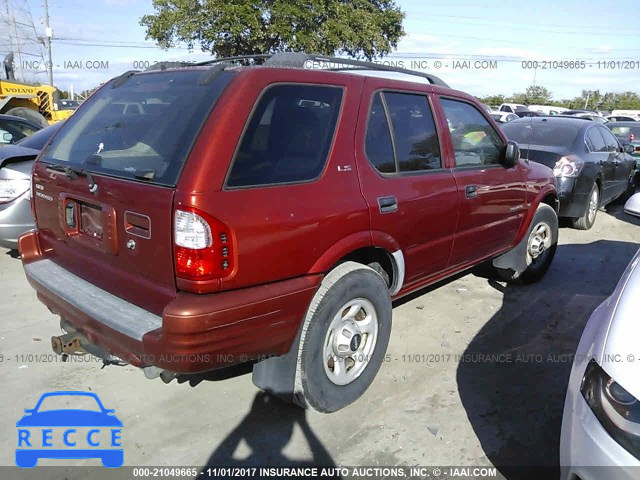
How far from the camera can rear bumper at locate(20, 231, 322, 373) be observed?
7.46ft

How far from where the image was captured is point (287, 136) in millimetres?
2666

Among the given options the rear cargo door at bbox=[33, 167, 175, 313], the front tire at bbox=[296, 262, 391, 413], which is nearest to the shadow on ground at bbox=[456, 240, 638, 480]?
the front tire at bbox=[296, 262, 391, 413]

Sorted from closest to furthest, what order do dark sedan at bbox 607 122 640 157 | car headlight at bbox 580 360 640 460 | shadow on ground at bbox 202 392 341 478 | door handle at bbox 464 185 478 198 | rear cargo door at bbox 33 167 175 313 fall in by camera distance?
car headlight at bbox 580 360 640 460, rear cargo door at bbox 33 167 175 313, shadow on ground at bbox 202 392 341 478, door handle at bbox 464 185 478 198, dark sedan at bbox 607 122 640 157

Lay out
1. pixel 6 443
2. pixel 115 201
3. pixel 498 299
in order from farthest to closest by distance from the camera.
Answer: pixel 498 299, pixel 6 443, pixel 115 201

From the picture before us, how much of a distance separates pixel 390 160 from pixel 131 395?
2.17 meters

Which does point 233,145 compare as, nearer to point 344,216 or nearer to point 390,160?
point 344,216

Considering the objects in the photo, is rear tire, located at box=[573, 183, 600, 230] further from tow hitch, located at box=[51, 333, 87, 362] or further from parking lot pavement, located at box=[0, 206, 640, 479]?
tow hitch, located at box=[51, 333, 87, 362]

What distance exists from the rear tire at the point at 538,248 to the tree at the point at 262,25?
18.8 metres

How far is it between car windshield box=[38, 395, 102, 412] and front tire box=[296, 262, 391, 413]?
1280 millimetres

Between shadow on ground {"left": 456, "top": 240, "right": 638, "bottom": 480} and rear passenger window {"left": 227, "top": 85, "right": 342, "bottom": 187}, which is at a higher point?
rear passenger window {"left": 227, "top": 85, "right": 342, "bottom": 187}

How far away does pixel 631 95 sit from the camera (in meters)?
59.2

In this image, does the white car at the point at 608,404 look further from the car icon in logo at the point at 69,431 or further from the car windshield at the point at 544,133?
the car windshield at the point at 544,133

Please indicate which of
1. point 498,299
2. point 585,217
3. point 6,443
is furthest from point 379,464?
point 585,217

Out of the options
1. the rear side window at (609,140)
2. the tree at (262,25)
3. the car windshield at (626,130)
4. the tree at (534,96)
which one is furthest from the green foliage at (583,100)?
the rear side window at (609,140)
